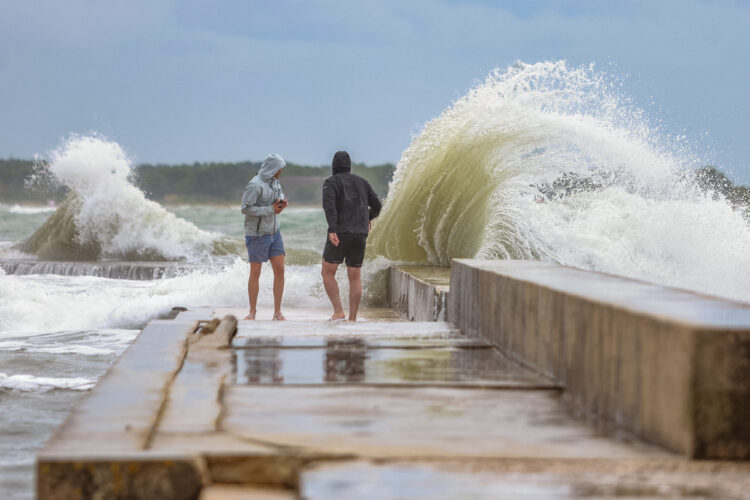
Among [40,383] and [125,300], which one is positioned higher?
[125,300]

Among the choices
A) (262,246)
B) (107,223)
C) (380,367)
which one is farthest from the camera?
(107,223)

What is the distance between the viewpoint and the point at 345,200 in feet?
25.0

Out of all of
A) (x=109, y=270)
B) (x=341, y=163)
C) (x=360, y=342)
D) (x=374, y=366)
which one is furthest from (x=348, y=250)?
(x=109, y=270)

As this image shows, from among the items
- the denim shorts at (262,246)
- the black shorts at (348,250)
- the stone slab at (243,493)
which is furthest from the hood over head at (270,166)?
the stone slab at (243,493)

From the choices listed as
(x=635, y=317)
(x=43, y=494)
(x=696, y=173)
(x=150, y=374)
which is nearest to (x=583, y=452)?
(x=635, y=317)

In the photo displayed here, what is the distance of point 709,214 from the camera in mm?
12727

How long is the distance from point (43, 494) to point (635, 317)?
1737 mm

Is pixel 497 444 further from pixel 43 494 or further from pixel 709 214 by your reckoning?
pixel 709 214

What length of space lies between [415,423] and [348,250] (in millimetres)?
4947

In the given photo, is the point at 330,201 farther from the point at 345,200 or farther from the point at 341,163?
the point at 341,163

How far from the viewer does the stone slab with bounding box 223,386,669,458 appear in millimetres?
2613

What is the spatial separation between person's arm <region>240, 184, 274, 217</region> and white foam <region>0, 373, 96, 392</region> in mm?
2050

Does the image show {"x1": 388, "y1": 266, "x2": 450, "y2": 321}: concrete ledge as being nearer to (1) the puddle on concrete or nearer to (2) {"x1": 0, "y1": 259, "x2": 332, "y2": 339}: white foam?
(2) {"x1": 0, "y1": 259, "x2": 332, "y2": 339}: white foam

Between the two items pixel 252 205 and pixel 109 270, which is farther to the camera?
pixel 109 270
